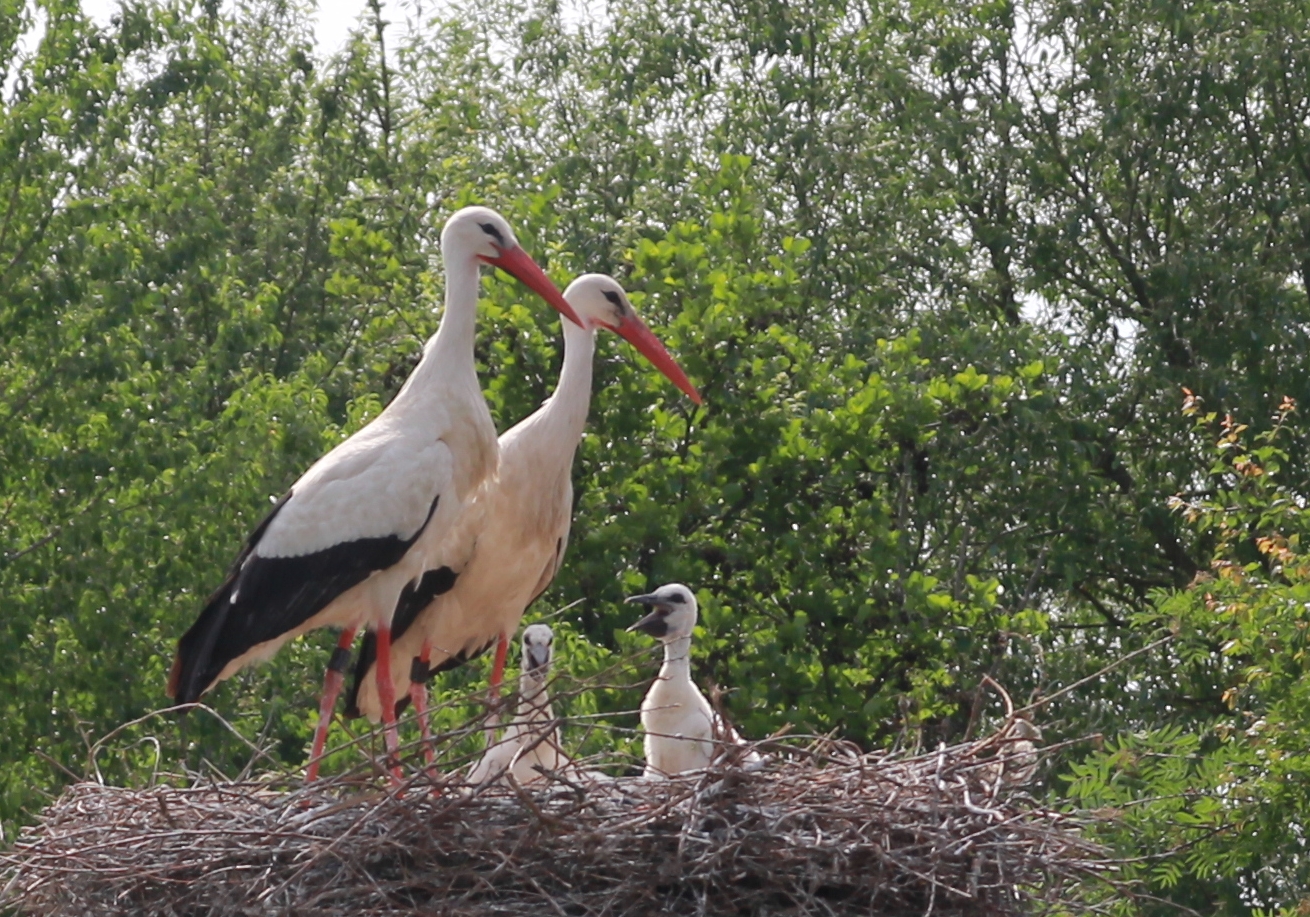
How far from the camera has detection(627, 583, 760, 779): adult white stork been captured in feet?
23.1

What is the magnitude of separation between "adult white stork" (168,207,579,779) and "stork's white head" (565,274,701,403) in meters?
1.00

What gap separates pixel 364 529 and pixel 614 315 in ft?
5.39

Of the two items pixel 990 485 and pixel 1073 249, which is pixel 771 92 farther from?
pixel 990 485

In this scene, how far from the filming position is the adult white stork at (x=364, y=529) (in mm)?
7133

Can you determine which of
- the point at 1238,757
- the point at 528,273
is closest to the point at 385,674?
the point at 528,273

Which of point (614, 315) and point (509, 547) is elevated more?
point (614, 315)

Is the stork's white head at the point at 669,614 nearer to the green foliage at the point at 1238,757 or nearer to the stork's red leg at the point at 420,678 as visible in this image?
the stork's red leg at the point at 420,678

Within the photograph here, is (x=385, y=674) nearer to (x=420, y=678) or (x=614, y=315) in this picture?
(x=420, y=678)

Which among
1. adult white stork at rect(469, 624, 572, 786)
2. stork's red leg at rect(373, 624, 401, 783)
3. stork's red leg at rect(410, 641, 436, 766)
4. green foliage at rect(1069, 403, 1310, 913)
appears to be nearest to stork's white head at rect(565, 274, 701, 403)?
adult white stork at rect(469, 624, 572, 786)

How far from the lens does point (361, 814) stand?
5.59 metres

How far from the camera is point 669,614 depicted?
7.89 m

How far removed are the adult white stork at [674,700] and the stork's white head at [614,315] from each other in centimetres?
83

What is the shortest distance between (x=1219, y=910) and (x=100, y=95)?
7.59 metres

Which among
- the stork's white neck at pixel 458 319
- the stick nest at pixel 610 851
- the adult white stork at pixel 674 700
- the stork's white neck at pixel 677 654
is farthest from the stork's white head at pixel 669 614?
the stick nest at pixel 610 851
